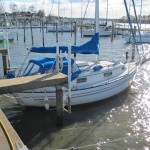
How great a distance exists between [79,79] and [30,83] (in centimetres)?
467

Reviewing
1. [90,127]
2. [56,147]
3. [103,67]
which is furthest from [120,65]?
[56,147]

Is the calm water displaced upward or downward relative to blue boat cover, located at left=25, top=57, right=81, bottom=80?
downward

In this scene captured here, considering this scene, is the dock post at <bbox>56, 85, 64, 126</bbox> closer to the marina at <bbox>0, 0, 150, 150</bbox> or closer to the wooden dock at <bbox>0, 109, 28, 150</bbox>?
the marina at <bbox>0, 0, 150, 150</bbox>

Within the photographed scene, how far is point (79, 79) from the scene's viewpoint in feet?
55.5

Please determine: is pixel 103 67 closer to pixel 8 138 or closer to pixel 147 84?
pixel 147 84

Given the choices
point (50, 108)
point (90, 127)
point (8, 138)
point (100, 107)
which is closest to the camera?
point (8, 138)

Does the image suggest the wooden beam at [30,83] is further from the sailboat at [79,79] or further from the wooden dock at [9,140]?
the wooden dock at [9,140]

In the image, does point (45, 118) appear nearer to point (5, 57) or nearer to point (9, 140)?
point (9, 140)

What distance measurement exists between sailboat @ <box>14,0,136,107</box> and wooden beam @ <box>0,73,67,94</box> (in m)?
1.76

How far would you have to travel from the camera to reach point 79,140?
13055mm

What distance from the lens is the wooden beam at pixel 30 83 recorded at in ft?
40.6

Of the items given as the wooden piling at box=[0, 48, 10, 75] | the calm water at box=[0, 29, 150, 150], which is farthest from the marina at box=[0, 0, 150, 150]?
the wooden piling at box=[0, 48, 10, 75]

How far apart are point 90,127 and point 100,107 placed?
3165 millimetres

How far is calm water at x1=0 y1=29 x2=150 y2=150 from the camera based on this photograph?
1277cm
